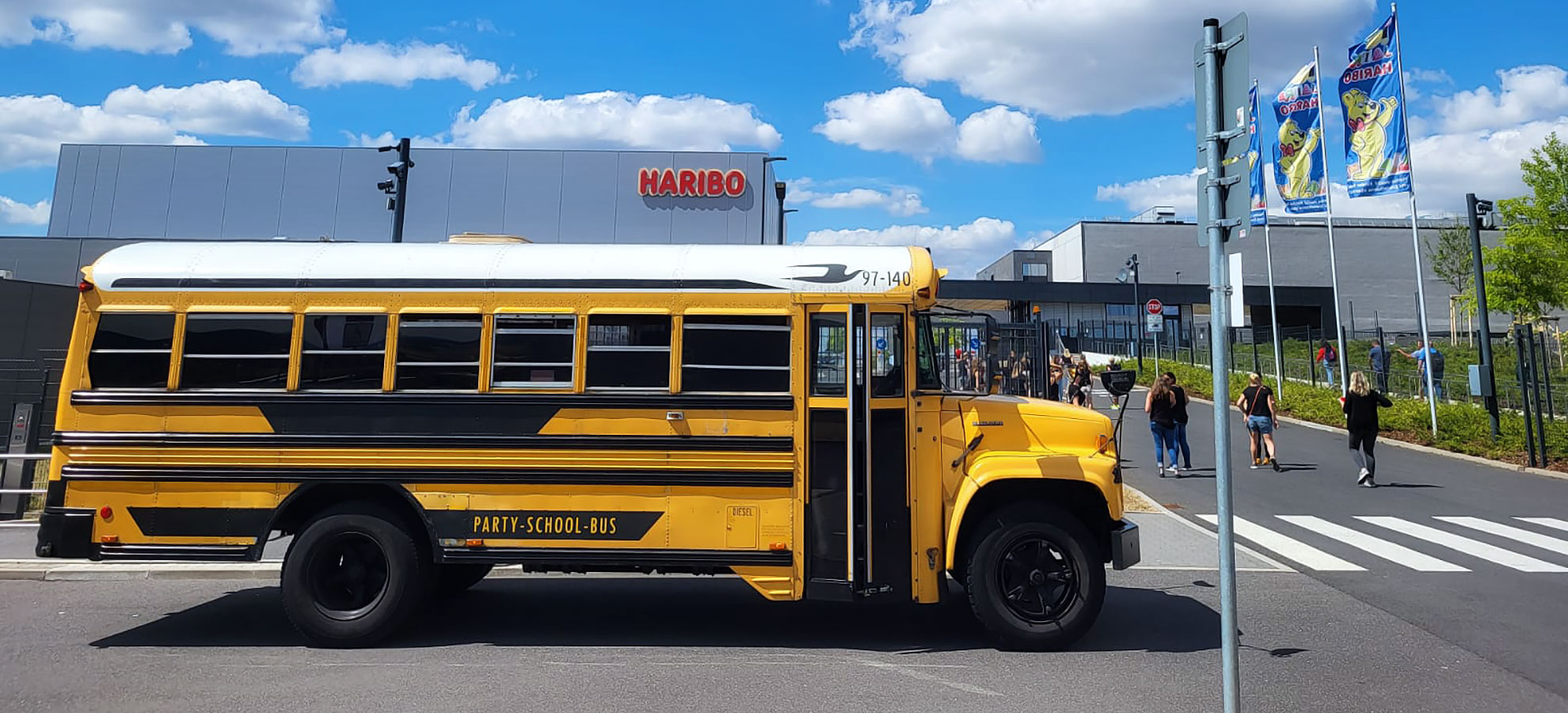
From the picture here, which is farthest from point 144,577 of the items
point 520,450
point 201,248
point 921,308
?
point 921,308

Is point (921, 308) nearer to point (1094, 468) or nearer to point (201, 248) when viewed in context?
point (1094, 468)

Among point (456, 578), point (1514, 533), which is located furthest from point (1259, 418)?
point (456, 578)

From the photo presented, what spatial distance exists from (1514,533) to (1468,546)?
1430 millimetres

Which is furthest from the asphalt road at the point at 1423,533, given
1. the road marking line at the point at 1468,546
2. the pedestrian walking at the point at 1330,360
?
the pedestrian walking at the point at 1330,360

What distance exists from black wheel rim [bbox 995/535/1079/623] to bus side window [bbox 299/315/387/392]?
4.69 m

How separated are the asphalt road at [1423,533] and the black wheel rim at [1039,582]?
237 centimetres

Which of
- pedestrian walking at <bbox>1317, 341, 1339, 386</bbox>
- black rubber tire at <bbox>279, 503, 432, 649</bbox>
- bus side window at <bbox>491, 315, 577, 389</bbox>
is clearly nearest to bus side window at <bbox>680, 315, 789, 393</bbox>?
bus side window at <bbox>491, 315, 577, 389</bbox>

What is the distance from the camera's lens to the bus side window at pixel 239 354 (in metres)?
6.39

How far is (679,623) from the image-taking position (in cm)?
700

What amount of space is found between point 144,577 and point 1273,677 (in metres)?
9.80

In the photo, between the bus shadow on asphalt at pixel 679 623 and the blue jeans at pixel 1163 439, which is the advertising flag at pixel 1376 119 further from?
the bus shadow on asphalt at pixel 679 623

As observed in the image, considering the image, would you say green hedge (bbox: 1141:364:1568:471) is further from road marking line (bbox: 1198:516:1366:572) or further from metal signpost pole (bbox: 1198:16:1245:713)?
metal signpost pole (bbox: 1198:16:1245:713)

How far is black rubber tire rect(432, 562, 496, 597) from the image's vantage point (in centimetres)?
747

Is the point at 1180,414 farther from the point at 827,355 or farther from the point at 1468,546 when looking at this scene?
the point at 827,355
